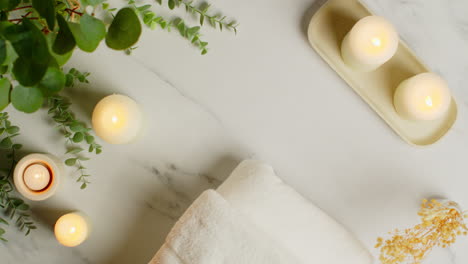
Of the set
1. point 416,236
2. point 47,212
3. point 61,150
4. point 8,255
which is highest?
point 416,236

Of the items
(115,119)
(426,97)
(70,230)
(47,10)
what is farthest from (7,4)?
(426,97)

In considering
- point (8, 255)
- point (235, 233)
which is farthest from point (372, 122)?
point (8, 255)

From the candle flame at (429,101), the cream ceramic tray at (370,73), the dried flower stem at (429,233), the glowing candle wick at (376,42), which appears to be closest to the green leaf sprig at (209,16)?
the cream ceramic tray at (370,73)

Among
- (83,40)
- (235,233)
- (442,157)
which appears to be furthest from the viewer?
(442,157)

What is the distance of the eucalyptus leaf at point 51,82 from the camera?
46 centimetres

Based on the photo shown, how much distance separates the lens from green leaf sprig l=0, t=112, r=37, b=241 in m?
0.87

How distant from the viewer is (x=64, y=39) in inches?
17.5

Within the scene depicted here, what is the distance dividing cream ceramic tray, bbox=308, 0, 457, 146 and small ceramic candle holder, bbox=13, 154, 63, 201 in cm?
51

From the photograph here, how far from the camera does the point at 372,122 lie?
2.78 feet

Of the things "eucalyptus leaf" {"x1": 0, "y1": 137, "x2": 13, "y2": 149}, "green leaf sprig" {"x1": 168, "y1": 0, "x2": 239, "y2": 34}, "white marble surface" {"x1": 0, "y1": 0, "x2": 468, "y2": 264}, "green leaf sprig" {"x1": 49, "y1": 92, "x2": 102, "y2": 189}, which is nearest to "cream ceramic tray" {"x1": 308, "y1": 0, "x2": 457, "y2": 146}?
"white marble surface" {"x1": 0, "y1": 0, "x2": 468, "y2": 264}

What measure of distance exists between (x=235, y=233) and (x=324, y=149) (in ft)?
0.79

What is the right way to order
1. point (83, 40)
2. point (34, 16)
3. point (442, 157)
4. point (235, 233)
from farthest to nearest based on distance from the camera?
point (442, 157)
point (235, 233)
point (34, 16)
point (83, 40)

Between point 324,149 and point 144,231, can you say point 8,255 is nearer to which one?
point 144,231

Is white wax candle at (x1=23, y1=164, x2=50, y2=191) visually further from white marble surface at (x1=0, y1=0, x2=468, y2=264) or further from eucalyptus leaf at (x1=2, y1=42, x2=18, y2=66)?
eucalyptus leaf at (x1=2, y1=42, x2=18, y2=66)
